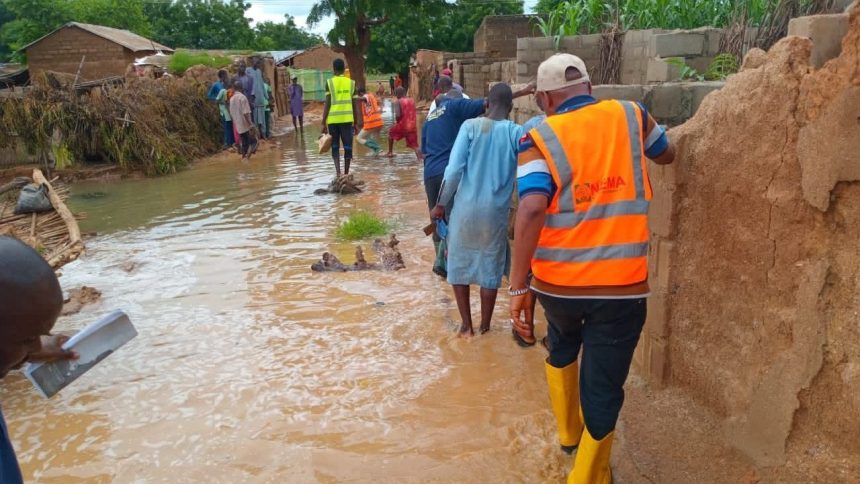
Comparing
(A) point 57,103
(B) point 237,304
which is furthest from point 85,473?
(A) point 57,103

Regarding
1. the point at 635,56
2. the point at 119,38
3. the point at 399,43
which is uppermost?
the point at 119,38

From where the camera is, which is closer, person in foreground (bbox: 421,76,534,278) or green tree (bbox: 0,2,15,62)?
person in foreground (bbox: 421,76,534,278)

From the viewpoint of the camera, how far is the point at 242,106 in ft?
44.8

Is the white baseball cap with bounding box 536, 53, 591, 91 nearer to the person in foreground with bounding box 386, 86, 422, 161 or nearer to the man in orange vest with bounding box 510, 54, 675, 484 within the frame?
the man in orange vest with bounding box 510, 54, 675, 484

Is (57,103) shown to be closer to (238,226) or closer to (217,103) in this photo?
(217,103)

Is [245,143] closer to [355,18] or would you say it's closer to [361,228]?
[361,228]

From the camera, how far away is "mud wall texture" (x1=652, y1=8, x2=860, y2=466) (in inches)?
88.3

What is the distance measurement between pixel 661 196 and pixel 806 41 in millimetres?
891

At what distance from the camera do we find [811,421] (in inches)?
93.9

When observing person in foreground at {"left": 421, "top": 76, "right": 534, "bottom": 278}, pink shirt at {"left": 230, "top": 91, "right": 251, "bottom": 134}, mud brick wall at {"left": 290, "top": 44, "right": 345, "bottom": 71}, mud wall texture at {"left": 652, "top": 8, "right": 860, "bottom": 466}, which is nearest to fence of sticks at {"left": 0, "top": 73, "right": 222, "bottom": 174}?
pink shirt at {"left": 230, "top": 91, "right": 251, "bottom": 134}

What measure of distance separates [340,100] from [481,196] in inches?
243

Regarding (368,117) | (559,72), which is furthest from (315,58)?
(559,72)

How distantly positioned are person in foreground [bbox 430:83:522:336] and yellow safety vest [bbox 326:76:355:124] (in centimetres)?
591

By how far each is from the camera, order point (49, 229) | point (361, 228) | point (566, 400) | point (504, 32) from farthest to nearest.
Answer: point (504, 32), point (361, 228), point (49, 229), point (566, 400)
